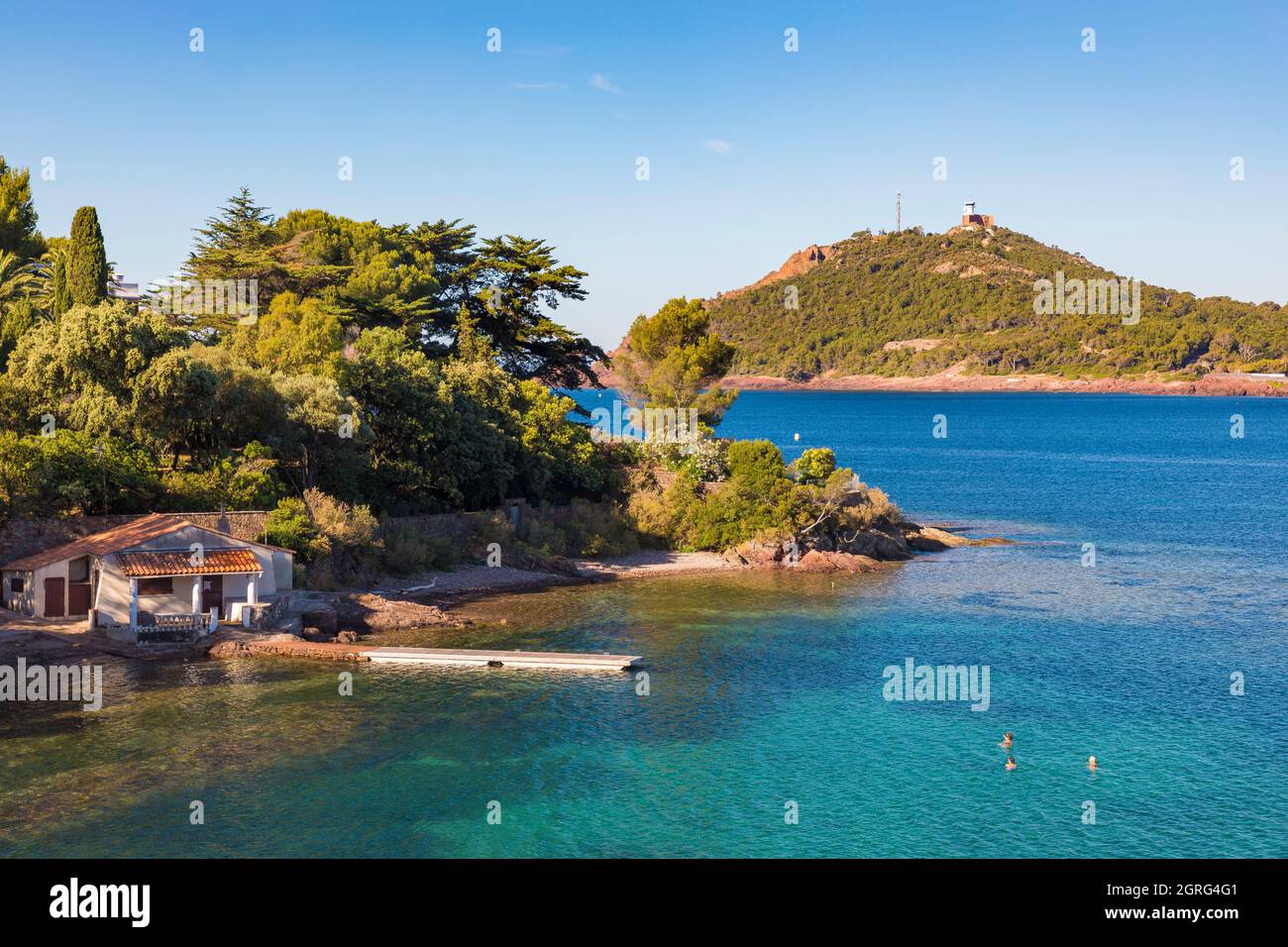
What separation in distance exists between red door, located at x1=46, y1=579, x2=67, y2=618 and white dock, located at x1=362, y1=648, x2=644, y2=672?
38.6 feet

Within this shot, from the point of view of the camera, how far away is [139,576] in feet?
134

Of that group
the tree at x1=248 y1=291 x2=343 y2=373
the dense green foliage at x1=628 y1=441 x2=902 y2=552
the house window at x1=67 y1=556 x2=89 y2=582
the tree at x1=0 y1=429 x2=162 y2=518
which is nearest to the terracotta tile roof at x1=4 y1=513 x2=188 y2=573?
the house window at x1=67 y1=556 x2=89 y2=582

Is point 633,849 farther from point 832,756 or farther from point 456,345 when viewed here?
point 456,345

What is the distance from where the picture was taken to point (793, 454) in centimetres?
14512

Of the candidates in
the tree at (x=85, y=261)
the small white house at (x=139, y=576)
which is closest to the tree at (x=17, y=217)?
the tree at (x=85, y=261)

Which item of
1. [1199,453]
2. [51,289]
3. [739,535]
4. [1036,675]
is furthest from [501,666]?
[1199,453]

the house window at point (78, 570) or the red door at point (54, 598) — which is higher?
the house window at point (78, 570)

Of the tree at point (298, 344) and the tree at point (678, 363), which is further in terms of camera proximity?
the tree at point (678, 363)

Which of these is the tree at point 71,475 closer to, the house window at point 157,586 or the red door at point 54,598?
the red door at point 54,598

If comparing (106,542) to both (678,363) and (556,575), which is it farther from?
(678,363)

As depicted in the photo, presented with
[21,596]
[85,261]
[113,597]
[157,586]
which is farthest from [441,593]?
[85,261]

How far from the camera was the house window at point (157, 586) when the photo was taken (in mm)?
42156

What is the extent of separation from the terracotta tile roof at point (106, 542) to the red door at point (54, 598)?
930 mm
